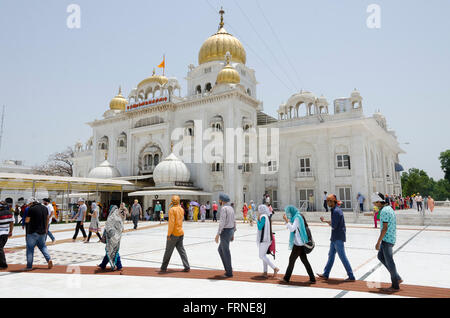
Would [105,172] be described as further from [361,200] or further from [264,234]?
[264,234]

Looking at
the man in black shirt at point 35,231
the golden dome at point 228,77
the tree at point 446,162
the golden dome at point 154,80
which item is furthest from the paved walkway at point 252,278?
the tree at point 446,162

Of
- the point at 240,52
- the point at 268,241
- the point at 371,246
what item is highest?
the point at 240,52

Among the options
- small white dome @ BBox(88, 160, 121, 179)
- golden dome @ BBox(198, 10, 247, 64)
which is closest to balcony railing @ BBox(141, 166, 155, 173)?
small white dome @ BBox(88, 160, 121, 179)

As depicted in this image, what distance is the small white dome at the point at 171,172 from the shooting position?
26875mm

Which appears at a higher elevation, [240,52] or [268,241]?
[240,52]

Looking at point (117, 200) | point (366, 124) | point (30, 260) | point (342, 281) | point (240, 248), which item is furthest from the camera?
point (117, 200)

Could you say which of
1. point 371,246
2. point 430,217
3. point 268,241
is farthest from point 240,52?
point 268,241

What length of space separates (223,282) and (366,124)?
931 inches

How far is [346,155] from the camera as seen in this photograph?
25.6 meters

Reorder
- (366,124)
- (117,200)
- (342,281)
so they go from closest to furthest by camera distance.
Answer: (342,281) < (366,124) < (117,200)

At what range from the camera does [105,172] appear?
3173cm

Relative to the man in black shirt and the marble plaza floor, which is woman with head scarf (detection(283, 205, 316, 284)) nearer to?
the marble plaza floor

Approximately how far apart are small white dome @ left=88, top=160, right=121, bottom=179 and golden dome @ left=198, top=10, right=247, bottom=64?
15.3 meters
